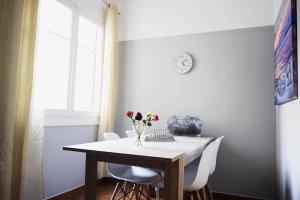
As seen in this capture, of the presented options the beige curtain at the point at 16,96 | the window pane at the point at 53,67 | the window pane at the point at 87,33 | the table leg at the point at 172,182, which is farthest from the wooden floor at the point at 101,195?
the window pane at the point at 87,33

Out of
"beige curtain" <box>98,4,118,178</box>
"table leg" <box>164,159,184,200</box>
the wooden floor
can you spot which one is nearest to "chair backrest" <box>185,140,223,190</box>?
"table leg" <box>164,159,184,200</box>

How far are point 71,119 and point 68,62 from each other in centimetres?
68

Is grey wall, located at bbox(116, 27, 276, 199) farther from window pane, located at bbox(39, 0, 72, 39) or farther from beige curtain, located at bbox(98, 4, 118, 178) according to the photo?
window pane, located at bbox(39, 0, 72, 39)

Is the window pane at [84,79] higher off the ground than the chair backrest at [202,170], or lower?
higher

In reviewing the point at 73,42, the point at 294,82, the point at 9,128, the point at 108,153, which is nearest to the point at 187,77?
the point at 73,42

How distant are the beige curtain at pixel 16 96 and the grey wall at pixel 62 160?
286 millimetres

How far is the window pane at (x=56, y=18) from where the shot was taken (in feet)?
8.55

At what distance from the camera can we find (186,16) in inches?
134

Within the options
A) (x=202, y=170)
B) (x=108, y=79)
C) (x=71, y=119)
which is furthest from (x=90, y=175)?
(x=108, y=79)

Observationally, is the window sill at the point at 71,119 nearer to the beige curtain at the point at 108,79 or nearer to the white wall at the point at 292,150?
the beige curtain at the point at 108,79

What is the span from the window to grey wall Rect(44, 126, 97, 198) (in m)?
0.12

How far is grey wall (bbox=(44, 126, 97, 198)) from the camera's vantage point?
2586 mm

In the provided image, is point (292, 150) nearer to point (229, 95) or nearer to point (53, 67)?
point (229, 95)

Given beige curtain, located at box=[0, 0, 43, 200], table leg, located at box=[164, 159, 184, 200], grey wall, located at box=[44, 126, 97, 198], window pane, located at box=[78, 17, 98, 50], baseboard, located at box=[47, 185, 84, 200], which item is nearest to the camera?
table leg, located at box=[164, 159, 184, 200]
